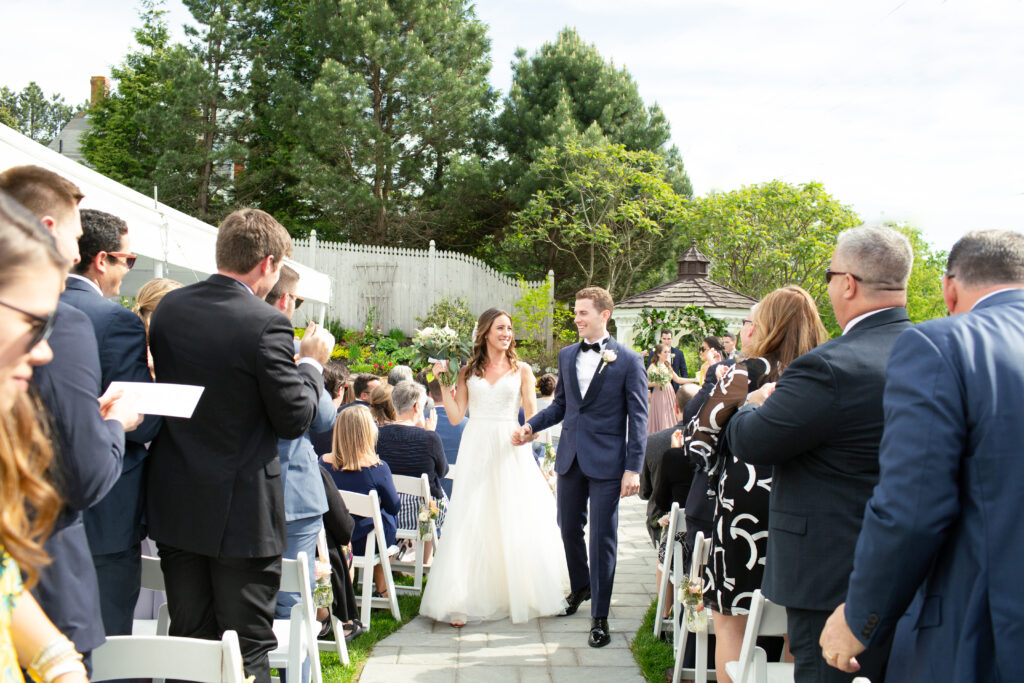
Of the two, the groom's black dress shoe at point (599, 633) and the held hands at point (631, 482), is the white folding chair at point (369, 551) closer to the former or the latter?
the groom's black dress shoe at point (599, 633)

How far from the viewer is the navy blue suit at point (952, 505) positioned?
Answer: 1814 mm

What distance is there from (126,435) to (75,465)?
833mm

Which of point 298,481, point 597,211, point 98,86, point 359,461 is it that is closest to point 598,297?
point 359,461

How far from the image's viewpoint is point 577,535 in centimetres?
548

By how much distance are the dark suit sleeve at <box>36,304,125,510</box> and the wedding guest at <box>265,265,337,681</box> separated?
1428 mm

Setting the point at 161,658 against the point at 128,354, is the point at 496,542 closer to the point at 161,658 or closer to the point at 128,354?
the point at 128,354

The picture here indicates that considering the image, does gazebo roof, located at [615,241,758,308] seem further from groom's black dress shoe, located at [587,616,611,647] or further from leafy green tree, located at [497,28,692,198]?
groom's black dress shoe, located at [587,616,611,647]

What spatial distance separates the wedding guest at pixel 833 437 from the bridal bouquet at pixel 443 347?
335 centimetres

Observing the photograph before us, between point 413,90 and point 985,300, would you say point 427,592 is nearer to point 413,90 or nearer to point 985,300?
point 985,300

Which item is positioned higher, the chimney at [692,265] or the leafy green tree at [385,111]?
the leafy green tree at [385,111]

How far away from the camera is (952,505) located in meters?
1.88

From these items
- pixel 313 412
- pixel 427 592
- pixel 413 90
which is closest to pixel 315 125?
pixel 413 90

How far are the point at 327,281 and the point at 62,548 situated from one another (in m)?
10.5

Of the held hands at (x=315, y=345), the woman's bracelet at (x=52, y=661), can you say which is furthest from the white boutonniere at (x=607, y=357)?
the woman's bracelet at (x=52, y=661)
